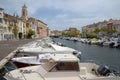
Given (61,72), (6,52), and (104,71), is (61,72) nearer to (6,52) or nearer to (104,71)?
(104,71)

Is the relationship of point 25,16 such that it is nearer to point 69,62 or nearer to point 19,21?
point 19,21

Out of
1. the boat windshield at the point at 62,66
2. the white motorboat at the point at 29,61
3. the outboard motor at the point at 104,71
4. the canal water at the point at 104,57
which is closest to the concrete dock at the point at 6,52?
the white motorboat at the point at 29,61

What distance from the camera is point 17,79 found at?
14.4 metres

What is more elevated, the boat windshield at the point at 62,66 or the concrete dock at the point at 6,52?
the boat windshield at the point at 62,66

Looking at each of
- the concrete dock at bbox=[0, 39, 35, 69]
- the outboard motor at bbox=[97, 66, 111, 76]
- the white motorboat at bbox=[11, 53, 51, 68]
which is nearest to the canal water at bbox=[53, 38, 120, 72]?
the white motorboat at bbox=[11, 53, 51, 68]

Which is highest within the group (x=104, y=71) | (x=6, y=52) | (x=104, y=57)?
(x=104, y=71)

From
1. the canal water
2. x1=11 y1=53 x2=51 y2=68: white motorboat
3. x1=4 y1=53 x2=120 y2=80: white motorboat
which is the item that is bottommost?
the canal water

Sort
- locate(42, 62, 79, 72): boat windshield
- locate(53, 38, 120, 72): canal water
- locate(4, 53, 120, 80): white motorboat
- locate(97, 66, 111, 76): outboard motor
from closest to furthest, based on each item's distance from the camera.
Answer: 1. locate(4, 53, 120, 80): white motorboat
2. locate(42, 62, 79, 72): boat windshield
3. locate(97, 66, 111, 76): outboard motor
4. locate(53, 38, 120, 72): canal water

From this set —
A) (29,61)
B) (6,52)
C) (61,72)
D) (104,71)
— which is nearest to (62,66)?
(61,72)

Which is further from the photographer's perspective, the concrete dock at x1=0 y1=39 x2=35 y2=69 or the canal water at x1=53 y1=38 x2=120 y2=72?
the canal water at x1=53 y1=38 x2=120 y2=72

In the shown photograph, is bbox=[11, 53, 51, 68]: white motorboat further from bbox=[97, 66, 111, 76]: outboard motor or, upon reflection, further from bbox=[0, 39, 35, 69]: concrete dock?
bbox=[97, 66, 111, 76]: outboard motor

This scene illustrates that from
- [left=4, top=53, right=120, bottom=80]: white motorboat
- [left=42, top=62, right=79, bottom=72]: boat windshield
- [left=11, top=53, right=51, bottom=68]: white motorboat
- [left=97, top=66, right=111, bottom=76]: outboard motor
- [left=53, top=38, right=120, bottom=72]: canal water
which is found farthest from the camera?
[left=53, top=38, right=120, bottom=72]: canal water

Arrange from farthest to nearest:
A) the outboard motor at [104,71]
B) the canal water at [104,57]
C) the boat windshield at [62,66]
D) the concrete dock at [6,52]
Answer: the canal water at [104,57]
the concrete dock at [6,52]
the outboard motor at [104,71]
the boat windshield at [62,66]

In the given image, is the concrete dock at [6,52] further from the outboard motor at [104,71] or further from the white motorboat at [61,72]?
the outboard motor at [104,71]
